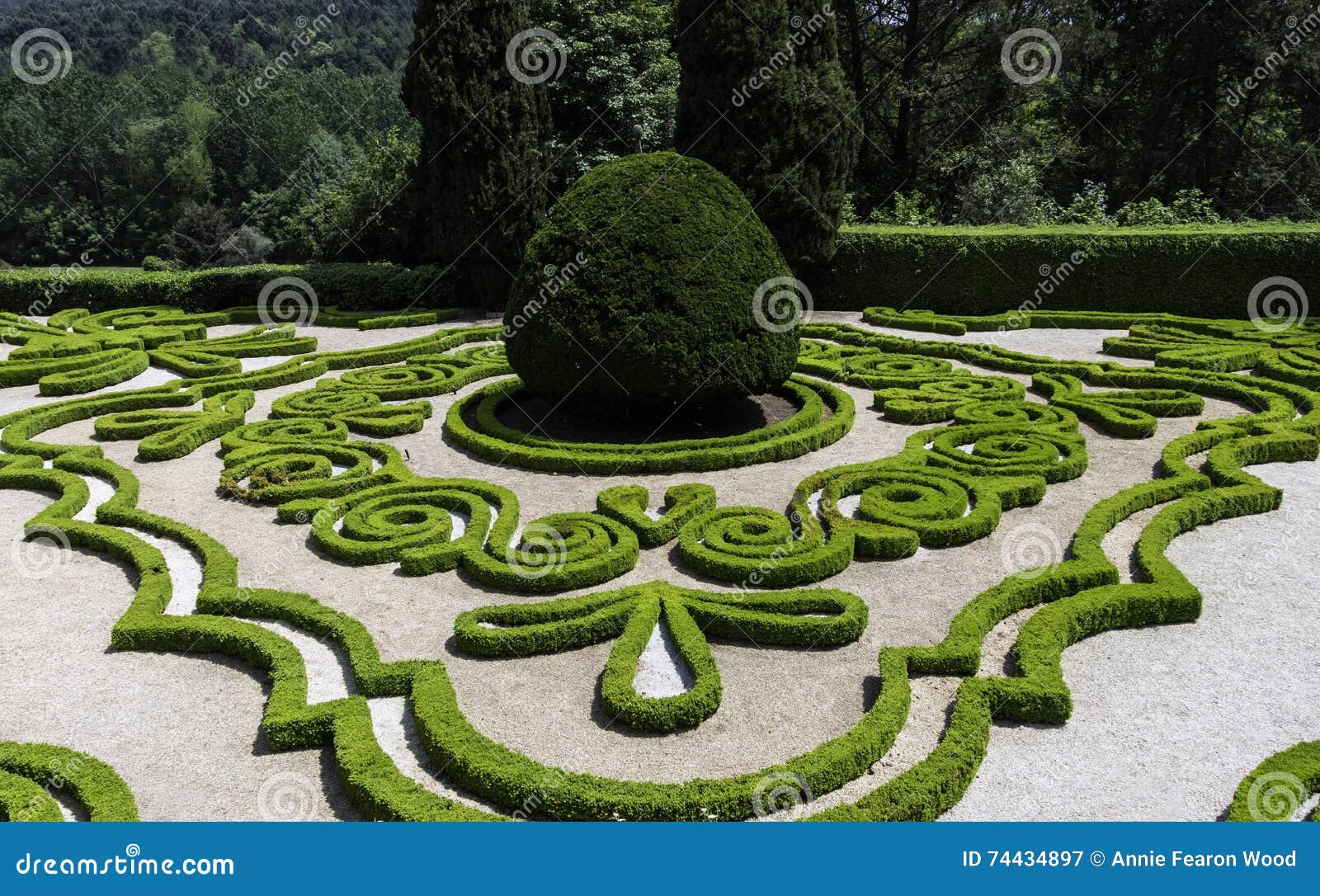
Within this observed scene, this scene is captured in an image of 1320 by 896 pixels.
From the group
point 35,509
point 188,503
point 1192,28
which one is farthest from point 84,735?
point 1192,28

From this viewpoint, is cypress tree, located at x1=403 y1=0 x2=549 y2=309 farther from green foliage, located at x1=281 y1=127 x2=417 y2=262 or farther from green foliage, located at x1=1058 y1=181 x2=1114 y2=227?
green foliage, located at x1=1058 y1=181 x2=1114 y2=227

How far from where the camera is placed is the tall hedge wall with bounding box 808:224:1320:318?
18375mm

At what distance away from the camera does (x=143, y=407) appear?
45.3 feet

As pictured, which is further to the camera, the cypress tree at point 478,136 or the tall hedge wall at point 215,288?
the tall hedge wall at point 215,288

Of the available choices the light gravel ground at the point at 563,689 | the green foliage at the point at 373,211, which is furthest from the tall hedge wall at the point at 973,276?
the light gravel ground at the point at 563,689

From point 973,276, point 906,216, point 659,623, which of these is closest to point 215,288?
point 906,216

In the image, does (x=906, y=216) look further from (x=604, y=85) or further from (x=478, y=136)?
(x=478, y=136)

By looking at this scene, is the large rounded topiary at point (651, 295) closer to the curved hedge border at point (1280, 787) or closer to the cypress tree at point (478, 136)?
the curved hedge border at point (1280, 787)

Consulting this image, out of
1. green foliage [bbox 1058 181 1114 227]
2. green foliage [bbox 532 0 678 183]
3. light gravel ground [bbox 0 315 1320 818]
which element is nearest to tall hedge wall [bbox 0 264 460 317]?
green foliage [bbox 532 0 678 183]

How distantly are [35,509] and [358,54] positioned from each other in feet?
355

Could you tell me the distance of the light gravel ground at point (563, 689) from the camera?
5.32 meters

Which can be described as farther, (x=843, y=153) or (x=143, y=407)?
(x=843, y=153)

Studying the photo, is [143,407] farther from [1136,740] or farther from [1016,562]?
[1136,740]

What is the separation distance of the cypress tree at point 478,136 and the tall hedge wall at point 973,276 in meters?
1.19
